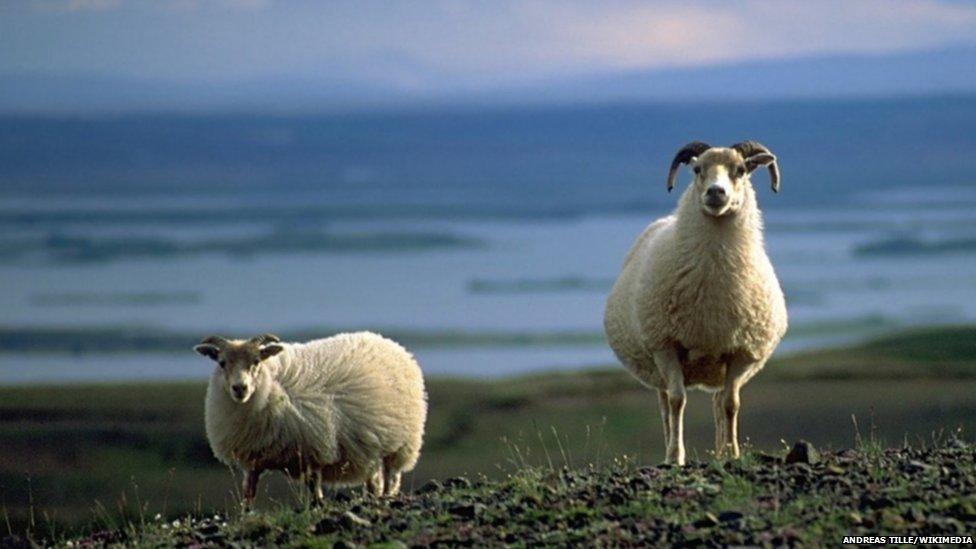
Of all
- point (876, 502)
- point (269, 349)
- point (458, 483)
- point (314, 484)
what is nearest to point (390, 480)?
point (314, 484)

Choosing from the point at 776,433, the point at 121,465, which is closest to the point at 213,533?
the point at 776,433

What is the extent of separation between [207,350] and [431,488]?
119 inches

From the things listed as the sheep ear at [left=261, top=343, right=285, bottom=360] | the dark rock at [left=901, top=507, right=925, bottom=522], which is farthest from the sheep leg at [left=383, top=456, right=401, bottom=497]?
the dark rock at [left=901, top=507, right=925, bottom=522]

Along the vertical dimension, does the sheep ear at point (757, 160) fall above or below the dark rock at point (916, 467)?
above

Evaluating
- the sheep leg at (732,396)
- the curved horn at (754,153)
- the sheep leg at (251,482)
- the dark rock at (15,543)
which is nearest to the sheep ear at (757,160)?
the curved horn at (754,153)

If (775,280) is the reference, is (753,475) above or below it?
below

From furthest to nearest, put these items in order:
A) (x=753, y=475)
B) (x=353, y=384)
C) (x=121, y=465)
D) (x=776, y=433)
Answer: (x=121, y=465), (x=776, y=433), (x=353, y=384), (x=753, y=475)

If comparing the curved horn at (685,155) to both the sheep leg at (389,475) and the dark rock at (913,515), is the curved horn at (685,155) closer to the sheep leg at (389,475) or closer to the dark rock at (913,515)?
the sheep leg at (389,475)

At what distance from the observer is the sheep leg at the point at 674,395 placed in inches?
673

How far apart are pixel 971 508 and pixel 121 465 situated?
3483 centimetres

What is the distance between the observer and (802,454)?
15047mm

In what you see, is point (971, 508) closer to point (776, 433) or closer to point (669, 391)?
point (669, 391)

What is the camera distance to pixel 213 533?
48.8 ft

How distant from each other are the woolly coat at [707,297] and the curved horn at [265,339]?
3495 millimetres
